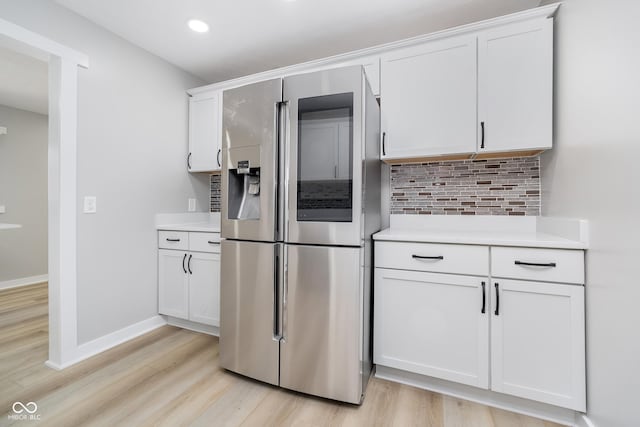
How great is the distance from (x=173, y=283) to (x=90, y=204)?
36.5 inches

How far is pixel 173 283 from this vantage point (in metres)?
2.51

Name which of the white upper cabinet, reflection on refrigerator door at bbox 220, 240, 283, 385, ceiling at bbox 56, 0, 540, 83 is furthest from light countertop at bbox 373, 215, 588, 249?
ceiling at bbox 56, 0, 540, 83

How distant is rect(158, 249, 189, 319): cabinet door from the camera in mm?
2449

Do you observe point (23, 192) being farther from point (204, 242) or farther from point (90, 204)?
point (204, 242)

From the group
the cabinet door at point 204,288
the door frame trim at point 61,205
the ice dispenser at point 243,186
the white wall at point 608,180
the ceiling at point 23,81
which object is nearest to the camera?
the white wall at point 608,180

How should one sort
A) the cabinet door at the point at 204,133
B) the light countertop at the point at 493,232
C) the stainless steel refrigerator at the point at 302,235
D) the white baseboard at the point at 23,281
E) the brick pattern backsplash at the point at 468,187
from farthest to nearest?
the white baseboard at the point at 23,281 → the cabinet door at the point at 204,133 → the brick pattern backsplash at the point at 468,187 → the stainless steel refrigerator at the point at 302,235 → the light countertop at the point at 493,232

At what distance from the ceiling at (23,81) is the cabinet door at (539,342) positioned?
163 inches

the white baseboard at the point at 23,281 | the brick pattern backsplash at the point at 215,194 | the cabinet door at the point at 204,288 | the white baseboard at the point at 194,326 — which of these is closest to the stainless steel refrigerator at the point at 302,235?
the cabinet door at the point at 204,288

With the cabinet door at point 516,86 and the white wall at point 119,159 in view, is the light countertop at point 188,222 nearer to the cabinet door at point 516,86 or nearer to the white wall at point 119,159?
the white wall at point 119,159

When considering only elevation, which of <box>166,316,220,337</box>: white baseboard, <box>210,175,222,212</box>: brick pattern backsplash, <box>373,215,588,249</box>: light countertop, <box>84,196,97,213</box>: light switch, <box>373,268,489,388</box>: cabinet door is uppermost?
<box>210,175,222,212</box>: brick pattern backsplash

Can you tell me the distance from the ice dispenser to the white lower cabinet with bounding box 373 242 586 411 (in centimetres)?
87

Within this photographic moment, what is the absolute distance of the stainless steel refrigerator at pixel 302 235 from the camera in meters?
1.50

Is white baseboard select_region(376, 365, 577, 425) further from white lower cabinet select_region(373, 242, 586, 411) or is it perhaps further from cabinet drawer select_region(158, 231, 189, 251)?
cabinet drawer select_region(158, 231, 189, 251)

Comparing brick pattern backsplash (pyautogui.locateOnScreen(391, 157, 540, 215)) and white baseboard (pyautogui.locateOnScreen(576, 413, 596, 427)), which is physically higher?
brick pattern backsplash (pyautogui.locateOnScreen(391, 157, 540, 215))
